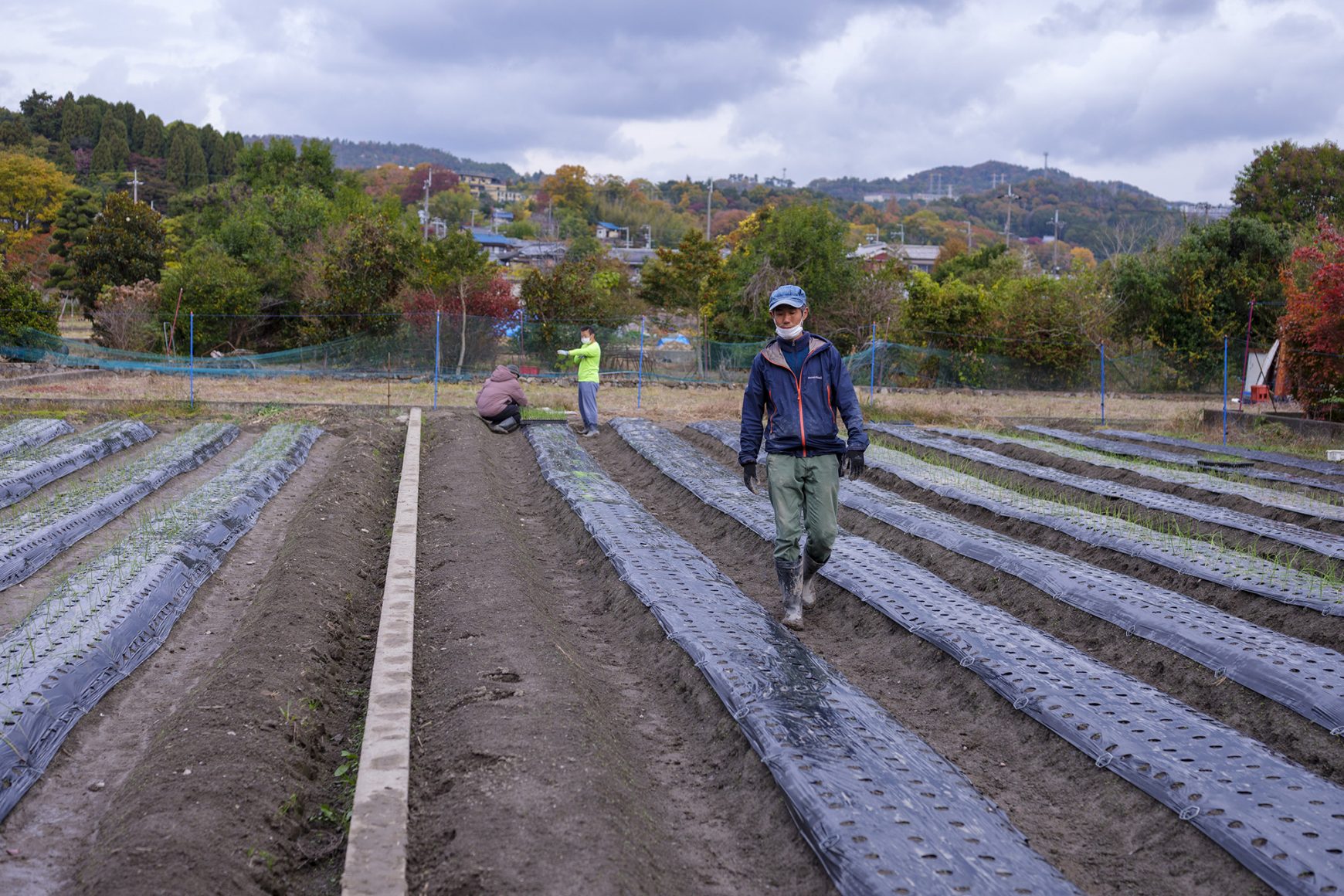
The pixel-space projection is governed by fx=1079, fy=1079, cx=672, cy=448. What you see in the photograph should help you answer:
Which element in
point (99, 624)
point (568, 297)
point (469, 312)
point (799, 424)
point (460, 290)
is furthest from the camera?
point (568, 297)

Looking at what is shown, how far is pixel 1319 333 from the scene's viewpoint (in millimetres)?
15922

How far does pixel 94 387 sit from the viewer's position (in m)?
18.2

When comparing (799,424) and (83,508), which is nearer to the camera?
(799,424)

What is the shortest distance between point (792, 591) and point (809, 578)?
0.98ft

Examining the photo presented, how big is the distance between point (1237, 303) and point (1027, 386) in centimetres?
621

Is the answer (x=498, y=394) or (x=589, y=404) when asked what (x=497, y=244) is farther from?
(x=498, y=394)

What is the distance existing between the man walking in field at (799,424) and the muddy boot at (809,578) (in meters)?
0.30

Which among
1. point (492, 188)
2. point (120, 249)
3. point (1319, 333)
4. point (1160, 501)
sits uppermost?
point (492, 188)

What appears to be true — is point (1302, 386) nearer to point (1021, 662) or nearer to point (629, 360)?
point (629, 360)

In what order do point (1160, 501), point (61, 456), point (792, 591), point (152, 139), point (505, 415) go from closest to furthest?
point (792, 591), point (1160, 501), point (61, 456), point (505, 415), point (152, 139)

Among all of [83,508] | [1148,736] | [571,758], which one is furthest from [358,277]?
[1148,736]

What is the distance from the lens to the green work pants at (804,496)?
5617 millimetres

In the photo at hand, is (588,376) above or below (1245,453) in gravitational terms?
above

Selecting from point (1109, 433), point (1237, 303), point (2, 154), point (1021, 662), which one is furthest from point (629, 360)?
point (2, 154)
